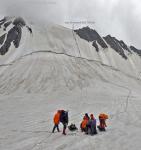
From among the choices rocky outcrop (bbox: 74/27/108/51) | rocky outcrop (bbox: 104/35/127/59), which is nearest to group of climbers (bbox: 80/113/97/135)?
rocky outcrop (bbox: 74/27/108/51)

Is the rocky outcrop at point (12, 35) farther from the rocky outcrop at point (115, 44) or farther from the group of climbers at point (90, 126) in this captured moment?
the group of climbers at point (90, 126)

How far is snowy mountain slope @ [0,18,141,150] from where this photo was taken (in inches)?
939

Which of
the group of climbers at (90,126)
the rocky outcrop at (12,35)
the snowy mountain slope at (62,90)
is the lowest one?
the group of climbers at (90,126)

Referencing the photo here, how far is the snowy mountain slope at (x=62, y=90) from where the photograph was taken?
23844 mm

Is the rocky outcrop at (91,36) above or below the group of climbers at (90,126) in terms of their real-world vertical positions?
above

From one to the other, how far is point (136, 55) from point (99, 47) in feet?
98.5

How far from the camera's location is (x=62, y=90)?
277 feet

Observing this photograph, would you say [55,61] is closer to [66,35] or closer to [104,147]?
[66,35]

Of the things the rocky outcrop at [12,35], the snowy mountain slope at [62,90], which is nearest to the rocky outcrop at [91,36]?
the snowy mountain slope at [62,90]

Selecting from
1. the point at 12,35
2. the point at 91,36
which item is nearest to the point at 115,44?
the point at 91,36

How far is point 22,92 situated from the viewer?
8238cm

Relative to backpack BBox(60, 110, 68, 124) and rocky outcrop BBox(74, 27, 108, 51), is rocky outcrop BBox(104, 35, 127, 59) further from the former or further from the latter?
backpack BBox(60, 110, 68, 124)

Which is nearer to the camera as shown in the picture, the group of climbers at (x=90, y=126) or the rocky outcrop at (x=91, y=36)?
the group of climbers at (x=90, y=126)

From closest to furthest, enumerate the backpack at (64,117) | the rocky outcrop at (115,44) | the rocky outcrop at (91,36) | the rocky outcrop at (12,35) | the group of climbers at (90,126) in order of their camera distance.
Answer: the group of climbers at (90,126), the backpack at (64,117), the rocky outcrop at (12,35), the rocky outcrop at (91,36), the rocky outcrop at (115,44)
